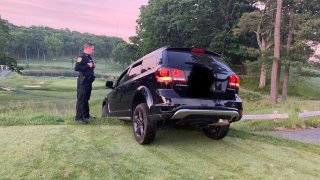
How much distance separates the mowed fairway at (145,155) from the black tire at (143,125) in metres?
0.15

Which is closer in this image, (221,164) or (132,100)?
(221,164)

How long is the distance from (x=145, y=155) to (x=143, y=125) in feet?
2.56

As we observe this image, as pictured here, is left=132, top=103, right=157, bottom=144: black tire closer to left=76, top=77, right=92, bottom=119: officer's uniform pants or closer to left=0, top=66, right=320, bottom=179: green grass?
left=0, top=66, right=320, bottom=179: green grass

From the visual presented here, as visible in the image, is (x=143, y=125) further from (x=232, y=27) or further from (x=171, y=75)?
(x=232, y=27)

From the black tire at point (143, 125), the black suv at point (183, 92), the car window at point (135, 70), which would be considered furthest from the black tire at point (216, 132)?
the car window at point (135, 70)

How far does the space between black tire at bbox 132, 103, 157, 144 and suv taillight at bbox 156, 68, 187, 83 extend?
662 millimetres

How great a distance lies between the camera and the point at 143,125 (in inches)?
252

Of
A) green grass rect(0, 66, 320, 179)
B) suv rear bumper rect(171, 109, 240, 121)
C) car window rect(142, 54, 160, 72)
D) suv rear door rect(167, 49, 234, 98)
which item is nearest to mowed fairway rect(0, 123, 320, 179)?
green grass rect(0, 66, 320, 179)

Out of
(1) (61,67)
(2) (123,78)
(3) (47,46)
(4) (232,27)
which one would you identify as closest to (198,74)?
(2) (123,78)

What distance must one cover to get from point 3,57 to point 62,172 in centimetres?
4197

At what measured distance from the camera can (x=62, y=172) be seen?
476 cm

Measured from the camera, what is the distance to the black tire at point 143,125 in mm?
6086

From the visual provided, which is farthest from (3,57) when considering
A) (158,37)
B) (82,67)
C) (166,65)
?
(166,65)

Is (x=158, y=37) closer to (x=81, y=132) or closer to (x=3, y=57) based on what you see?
(x=3, y=57)
